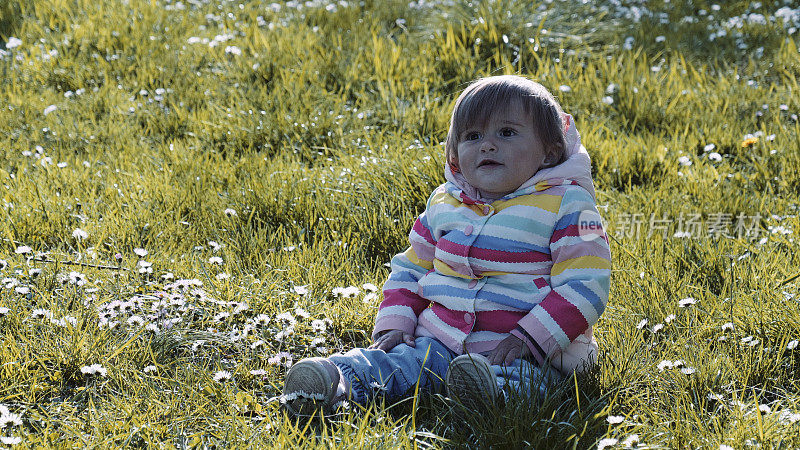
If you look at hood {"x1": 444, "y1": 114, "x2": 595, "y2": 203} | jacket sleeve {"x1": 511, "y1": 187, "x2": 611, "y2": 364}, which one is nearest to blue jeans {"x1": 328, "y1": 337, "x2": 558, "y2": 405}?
jacket sleeve {"x1": 511, "y1": 187, "x2": 611, "y2": 364}

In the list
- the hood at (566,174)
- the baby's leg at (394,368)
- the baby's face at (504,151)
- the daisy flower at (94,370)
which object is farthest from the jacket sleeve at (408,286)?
the daisy flower at (94,370)

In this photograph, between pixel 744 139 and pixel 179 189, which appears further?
pixel 744 139

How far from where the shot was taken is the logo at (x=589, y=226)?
2941 mm

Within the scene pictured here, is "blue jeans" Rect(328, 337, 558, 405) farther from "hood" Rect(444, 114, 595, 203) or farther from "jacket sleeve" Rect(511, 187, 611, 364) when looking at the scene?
"hood" Rect(444, 114, 595, 203)

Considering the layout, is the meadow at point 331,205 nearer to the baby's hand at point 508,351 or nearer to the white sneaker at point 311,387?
the white sneaker at point 311,387

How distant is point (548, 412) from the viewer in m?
2.75

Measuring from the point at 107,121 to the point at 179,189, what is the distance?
4.63 feet

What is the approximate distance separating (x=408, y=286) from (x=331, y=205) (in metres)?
1.27

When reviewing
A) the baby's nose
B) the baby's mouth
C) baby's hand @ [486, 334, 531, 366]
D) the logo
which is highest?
the baby's nose

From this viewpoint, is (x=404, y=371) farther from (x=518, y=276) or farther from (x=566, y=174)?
(x=566, y=174)

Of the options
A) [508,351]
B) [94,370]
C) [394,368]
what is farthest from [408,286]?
[94,370]

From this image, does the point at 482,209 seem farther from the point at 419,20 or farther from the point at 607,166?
the point at 419,20

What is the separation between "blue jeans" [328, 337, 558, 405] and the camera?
9.34ft

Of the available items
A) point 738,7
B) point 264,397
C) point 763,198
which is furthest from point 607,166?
point 738,7
